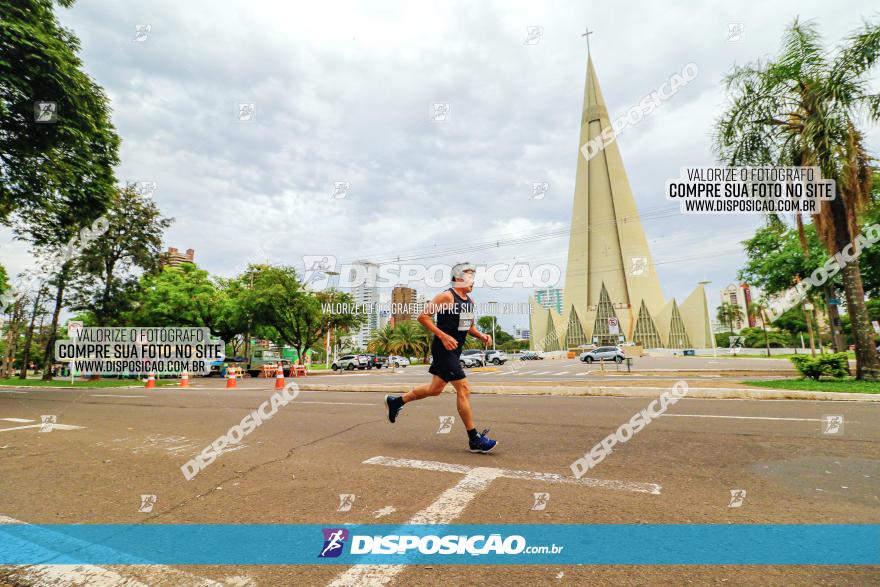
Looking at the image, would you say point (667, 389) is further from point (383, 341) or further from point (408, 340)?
point (383, 341)

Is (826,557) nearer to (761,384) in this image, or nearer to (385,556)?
(385,556)

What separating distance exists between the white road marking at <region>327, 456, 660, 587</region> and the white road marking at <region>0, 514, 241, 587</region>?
0.62 meters

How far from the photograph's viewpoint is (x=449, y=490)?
3.18 meters

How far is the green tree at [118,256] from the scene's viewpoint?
74.5 ft

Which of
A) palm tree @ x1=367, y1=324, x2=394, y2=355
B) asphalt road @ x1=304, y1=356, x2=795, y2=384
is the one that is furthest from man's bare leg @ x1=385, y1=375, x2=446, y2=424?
palm tree @ x1=367, y1=324, x2=394, y2=355

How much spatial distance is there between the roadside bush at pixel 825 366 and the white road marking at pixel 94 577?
1516cm

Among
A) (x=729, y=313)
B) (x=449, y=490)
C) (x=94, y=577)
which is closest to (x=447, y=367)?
(x=449, y=490)

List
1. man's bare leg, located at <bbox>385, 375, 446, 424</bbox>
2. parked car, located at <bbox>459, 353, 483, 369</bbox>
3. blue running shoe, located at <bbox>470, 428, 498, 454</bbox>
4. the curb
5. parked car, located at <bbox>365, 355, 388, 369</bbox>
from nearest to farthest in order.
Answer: blue running shoe, located at <bbox>470, 428, 498, 454</bbox>, man's bare leg, located at <bbox>385, 375, 446, 424</bbox>, the curb, parked car, located at <bbox>459, 353, 483, 369</bbox>, parked car, located at <bbox>365, 355, 388, 369</bbox>

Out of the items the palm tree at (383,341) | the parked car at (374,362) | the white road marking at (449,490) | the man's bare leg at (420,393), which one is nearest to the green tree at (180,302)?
the parked car at (374,362)

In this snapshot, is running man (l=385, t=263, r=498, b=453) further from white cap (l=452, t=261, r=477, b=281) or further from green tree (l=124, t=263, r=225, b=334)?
green tree (l=124, t=263, r=225, b=334)

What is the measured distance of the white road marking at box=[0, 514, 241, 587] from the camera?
2005 millimetres

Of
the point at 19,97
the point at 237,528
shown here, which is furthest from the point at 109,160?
the point at 237,528

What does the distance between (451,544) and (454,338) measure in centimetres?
242

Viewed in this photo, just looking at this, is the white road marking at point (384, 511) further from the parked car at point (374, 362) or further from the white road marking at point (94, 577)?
the parked car at point (374, 362)
